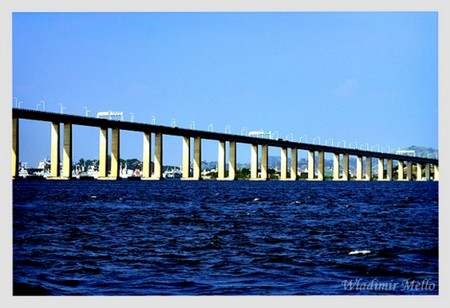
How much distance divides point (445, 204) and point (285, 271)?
13.4ft

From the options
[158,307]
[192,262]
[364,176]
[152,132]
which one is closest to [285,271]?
[192,262]

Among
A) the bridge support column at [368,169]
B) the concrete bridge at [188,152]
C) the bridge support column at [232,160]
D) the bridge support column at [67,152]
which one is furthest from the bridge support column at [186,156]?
the bridge support column at [368,169]

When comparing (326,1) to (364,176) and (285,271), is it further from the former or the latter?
(364,176)

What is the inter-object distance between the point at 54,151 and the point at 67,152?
5.13 metres

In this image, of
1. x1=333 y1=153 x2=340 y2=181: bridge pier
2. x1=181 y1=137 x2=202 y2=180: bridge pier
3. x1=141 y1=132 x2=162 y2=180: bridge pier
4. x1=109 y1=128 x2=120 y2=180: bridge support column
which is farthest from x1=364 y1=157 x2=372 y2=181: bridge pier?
x1=109 y1=128 x2=120 y2=180: bridge support column

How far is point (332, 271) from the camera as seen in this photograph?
19.9 metres

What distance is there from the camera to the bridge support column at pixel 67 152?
84438mm

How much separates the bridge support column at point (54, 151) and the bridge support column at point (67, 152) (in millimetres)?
Result: 1088

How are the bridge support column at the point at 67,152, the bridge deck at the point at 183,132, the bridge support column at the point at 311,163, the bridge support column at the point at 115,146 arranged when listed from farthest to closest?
the bridge support column at the point at 311,163 < the bridge support column at the point at 115,146 < the bridge support column at the point at 67,152 < the bridge deck at the point at 183,132

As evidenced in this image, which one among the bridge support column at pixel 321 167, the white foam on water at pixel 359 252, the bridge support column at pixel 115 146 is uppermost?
the bridge support column at pixel 115 146

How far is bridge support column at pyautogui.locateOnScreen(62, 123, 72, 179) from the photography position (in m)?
84.4

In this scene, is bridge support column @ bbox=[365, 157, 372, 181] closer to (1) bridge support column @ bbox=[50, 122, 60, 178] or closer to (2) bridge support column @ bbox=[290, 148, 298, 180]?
(2) bridge support column @ bbox=[290, 148, 298, 180]

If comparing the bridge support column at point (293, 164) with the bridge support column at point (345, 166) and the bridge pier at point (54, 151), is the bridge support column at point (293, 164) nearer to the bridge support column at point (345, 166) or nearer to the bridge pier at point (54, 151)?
the bridge support column at point (345, 166)

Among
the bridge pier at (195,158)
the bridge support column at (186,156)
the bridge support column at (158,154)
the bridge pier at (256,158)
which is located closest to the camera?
the bridge support column at (158,154)
